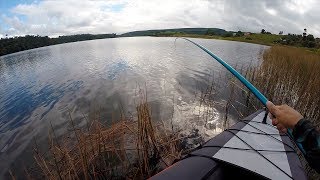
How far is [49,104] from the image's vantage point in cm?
1432

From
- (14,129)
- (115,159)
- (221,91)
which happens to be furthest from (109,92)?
(115,159)

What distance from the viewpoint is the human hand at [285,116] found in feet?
6.88

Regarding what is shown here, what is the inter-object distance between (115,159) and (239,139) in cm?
377

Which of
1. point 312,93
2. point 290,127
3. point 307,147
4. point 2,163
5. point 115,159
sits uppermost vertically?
point 290,127

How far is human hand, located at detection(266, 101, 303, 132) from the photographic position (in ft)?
6.88

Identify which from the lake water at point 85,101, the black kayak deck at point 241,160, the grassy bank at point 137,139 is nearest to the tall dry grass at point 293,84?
the grassy bank at point 137,139

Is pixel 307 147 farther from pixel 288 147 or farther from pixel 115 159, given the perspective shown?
pixel 115 159

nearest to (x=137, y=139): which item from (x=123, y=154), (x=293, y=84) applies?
(x=123, y=154)

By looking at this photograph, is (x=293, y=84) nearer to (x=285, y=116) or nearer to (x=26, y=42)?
(x=285, y=116)

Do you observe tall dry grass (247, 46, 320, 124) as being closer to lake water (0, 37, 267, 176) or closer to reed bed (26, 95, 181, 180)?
lake water (0, 37, 267, 176)

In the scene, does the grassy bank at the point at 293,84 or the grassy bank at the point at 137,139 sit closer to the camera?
the grassy bank at the point at 137,139

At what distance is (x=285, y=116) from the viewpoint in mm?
2139

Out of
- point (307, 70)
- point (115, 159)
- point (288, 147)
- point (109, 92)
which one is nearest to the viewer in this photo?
point (288, 147)

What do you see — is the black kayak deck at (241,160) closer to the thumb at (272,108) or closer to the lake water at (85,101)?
the thumb at (272,108)
